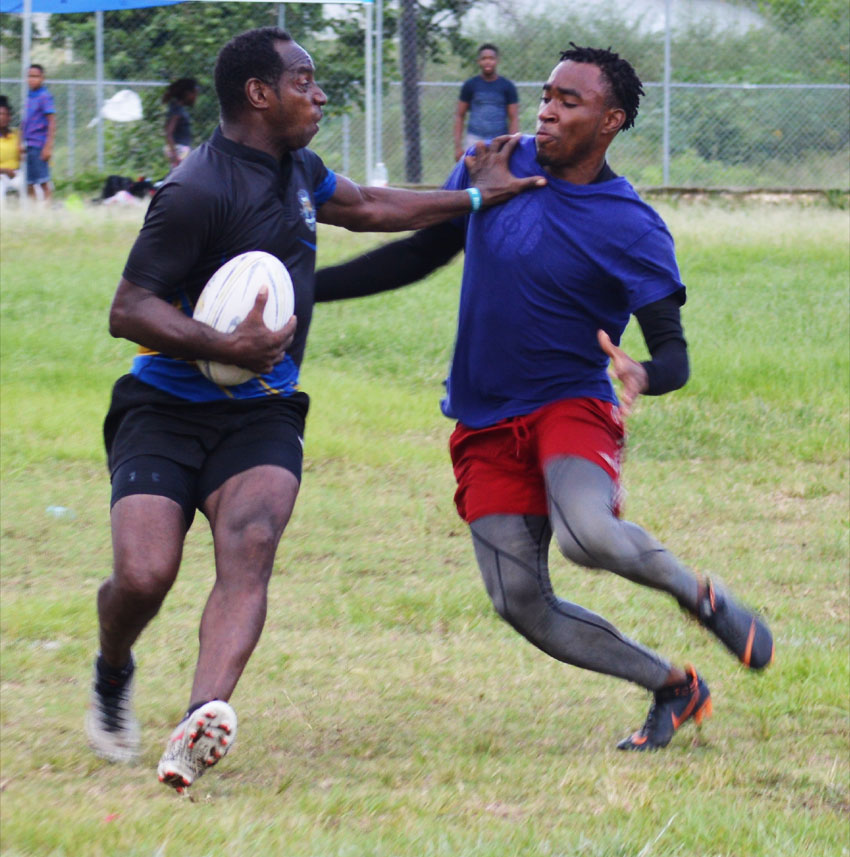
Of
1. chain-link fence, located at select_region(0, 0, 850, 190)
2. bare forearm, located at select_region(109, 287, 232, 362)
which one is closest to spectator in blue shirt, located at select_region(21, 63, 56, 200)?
chain-link fence, located at select_region(0, 0, 850, 190)

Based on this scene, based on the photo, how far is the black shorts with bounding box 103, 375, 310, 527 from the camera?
4.26 meters

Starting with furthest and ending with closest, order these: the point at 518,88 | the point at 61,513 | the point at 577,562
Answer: the point at 518,88, the point at 61,513, the point at 577,562

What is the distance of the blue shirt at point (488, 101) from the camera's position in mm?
16875

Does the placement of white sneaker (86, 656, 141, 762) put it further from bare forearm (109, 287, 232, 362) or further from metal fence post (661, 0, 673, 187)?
metal fence post (661, 0, 673, 187)

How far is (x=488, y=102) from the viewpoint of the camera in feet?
A: 55.7

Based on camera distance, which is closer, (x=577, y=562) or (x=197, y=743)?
(x=197, y=743)

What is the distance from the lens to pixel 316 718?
496 centimetres

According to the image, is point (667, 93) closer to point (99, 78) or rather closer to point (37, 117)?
point (99, 78)

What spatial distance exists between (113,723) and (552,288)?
1.92m

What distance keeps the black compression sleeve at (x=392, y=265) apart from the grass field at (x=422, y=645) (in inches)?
56.3

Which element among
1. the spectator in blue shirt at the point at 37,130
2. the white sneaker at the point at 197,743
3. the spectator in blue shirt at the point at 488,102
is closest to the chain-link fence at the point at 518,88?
the spectator in blue shirt at the point at 37,130

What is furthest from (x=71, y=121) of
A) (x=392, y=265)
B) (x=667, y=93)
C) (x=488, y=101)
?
(x=392, y=265)

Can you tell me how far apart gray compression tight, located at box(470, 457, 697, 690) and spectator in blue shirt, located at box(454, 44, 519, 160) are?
41.5ft

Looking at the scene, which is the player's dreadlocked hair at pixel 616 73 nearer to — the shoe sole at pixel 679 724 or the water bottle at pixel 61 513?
the shoe sole at pixel 679 724
